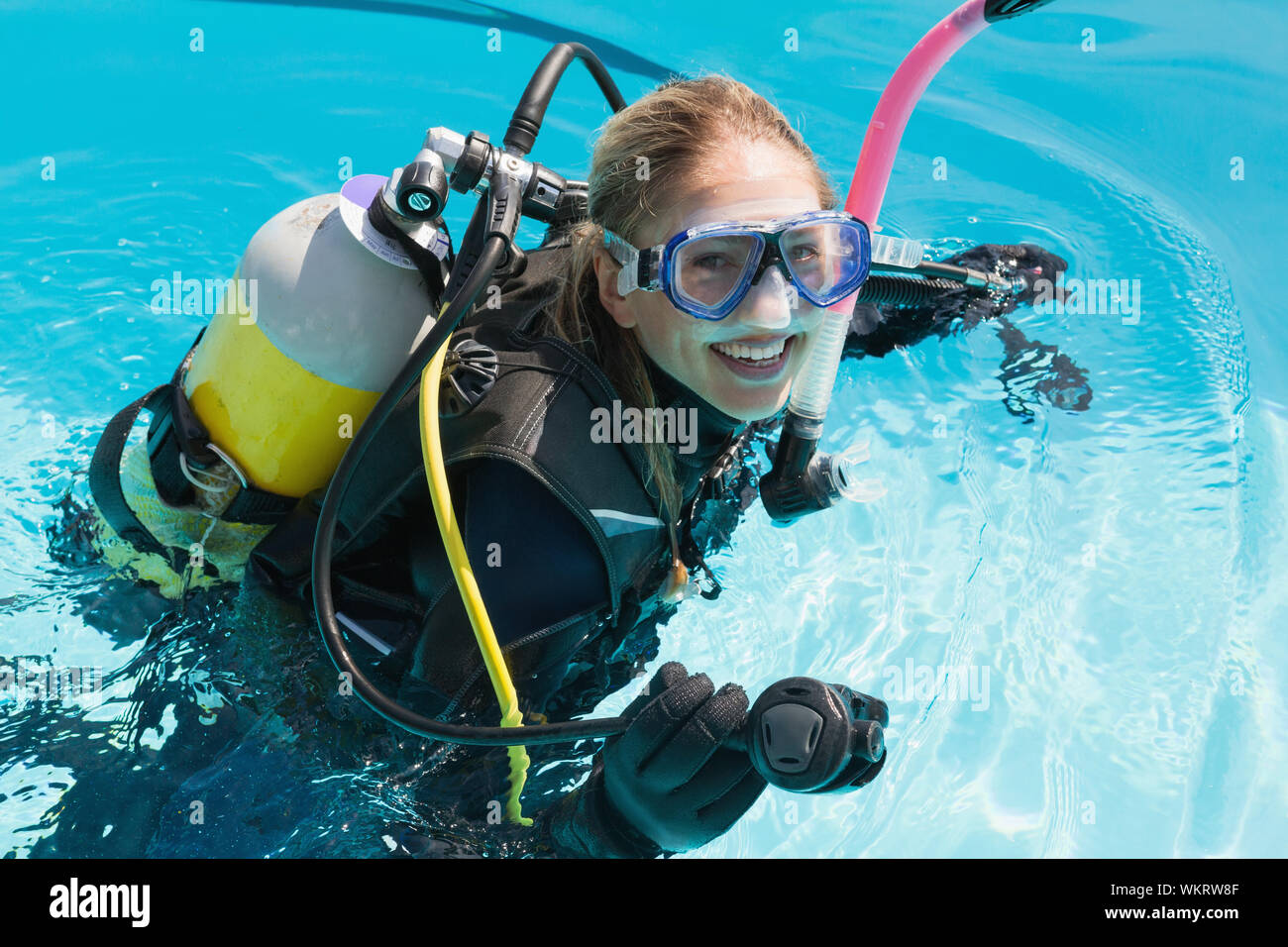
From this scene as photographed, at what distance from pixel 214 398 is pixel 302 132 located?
108 inches

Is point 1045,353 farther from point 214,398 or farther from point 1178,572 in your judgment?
point 214,398

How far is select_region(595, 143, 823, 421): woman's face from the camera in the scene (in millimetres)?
1680

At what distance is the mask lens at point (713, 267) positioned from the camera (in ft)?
5.45

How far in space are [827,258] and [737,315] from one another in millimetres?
198

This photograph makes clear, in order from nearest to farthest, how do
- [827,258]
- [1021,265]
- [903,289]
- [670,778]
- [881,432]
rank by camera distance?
1. [670,778]
2. [827,258]
3. [903,289]
4. [1021,265]
5. [881,432]

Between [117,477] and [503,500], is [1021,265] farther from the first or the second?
[117,477]

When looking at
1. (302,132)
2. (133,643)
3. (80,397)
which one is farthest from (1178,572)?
(302,132)

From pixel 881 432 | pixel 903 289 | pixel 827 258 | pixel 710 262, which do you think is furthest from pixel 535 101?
pixel 881 432

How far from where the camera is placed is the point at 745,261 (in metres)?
1.67

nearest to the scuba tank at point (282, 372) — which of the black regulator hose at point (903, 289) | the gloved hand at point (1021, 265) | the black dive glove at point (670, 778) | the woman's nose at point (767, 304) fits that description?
the woman's nose at point (767, 304)

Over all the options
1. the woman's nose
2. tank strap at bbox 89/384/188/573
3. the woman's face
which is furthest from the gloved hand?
tank strap at bbox 89/384/188/573

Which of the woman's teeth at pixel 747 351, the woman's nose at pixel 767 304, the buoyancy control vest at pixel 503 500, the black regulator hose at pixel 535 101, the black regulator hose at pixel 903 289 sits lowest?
the buoyancy control vest at pixel 503 500

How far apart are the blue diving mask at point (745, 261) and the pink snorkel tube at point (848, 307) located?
0.12 meters

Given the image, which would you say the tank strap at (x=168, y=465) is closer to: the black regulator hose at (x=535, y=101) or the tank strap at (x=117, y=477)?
the tank strap at (x=117, y=477)
